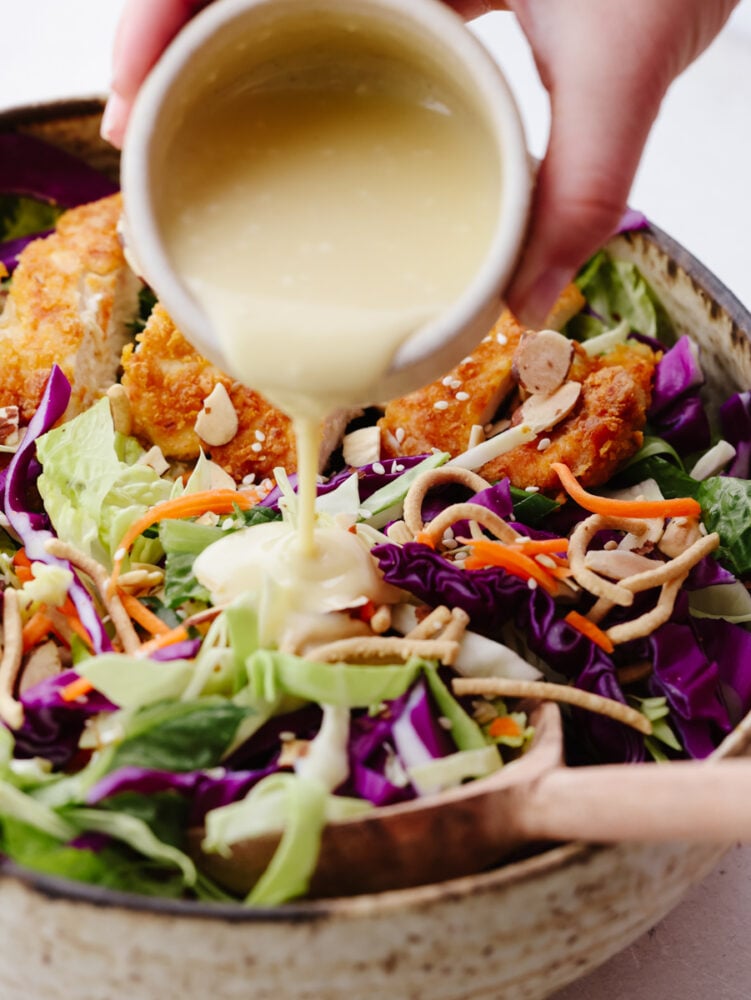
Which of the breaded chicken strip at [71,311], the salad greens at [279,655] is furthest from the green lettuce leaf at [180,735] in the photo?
the breaded chicken strip at [71,311]

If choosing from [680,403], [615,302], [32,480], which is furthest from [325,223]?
[615,302]

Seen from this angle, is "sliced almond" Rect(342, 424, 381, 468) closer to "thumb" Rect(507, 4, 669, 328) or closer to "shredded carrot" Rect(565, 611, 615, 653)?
"shredded carrot" Rect(565, 611, 615, 653)

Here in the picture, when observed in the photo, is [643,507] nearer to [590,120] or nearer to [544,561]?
[544,561]

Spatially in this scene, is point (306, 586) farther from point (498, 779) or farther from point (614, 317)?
point (614, 317)

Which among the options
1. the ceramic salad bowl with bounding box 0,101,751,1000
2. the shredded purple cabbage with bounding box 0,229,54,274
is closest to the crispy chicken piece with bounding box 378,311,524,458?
the ceramic salad bowl with bounding box 0,101,751,1000

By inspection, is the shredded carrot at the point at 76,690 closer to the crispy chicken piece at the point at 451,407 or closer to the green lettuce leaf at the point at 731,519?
the crispy chicken piece at the point at 451,407

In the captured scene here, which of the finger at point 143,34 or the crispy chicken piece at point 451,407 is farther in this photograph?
the crispy chicken piece at point 451,407
